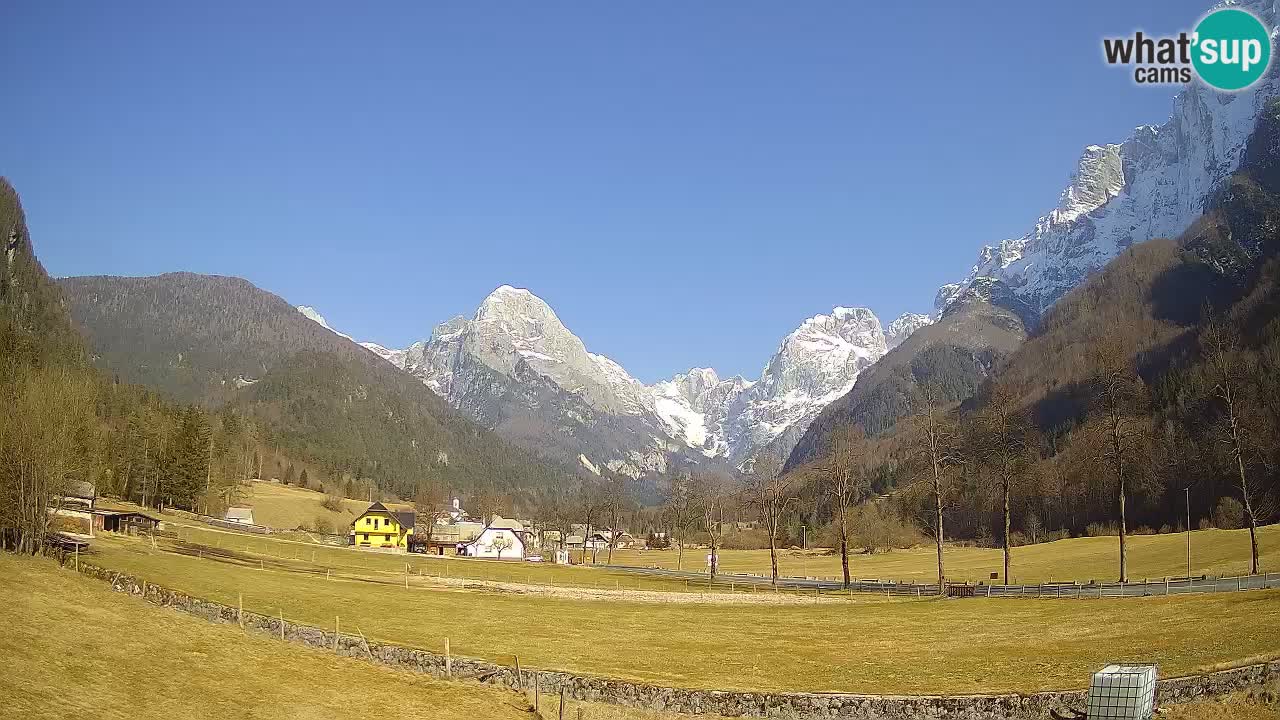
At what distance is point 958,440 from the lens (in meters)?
82.1

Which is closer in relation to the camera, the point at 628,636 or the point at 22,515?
the point at 628,636

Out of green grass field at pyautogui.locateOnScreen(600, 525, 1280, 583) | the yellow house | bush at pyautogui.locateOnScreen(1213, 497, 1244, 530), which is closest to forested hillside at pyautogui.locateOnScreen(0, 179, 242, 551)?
the yellow house

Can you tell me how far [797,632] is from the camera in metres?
55.7

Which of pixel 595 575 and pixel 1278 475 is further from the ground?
pixel 1278 475

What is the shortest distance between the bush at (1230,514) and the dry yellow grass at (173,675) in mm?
126698

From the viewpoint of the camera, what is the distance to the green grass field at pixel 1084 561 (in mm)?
81688

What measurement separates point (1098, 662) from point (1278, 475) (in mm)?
124054

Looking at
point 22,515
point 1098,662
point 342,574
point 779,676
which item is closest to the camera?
point 1098,662

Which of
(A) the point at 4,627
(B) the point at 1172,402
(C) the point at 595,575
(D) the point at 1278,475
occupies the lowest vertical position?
(C) the point at 595,575

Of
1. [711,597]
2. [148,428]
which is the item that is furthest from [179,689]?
[148,428]

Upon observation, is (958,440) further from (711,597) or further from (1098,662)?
(1098,662)

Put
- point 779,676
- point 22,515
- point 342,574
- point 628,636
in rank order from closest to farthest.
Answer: point 779,676
point 628,636
point 22,515
point 342,574

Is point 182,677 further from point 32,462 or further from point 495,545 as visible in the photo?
point 495,545

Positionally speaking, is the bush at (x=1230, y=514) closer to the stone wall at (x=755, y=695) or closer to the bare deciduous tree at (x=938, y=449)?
the bare deciduous tree at (x=938, y=449)
